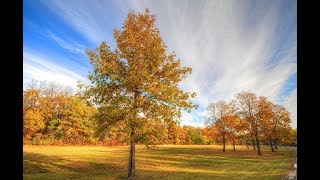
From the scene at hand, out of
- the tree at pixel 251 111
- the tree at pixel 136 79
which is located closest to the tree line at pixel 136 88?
the tree at pixel 136 79

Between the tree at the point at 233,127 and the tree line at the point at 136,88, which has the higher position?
the tree line at the point at 136,88

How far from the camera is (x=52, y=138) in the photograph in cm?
5728

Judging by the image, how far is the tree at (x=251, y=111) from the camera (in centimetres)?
4456

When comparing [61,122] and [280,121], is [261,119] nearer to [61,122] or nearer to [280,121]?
[280,121]

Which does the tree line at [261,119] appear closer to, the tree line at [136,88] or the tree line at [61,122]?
the tree line at [61,122]

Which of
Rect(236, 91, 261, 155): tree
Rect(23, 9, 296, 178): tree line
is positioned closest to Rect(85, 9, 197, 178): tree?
Rect(23, 9, 296, 178): tree line

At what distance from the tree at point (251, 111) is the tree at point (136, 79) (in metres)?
31.3

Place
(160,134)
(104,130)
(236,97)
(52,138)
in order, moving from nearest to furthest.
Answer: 1. (160,134)
2. (104,130)
3. (236,97)
4. (52,138)

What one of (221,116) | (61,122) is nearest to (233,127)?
(221,116)

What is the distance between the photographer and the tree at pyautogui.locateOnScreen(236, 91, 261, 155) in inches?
1754

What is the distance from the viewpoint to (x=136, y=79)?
15.8 metres
